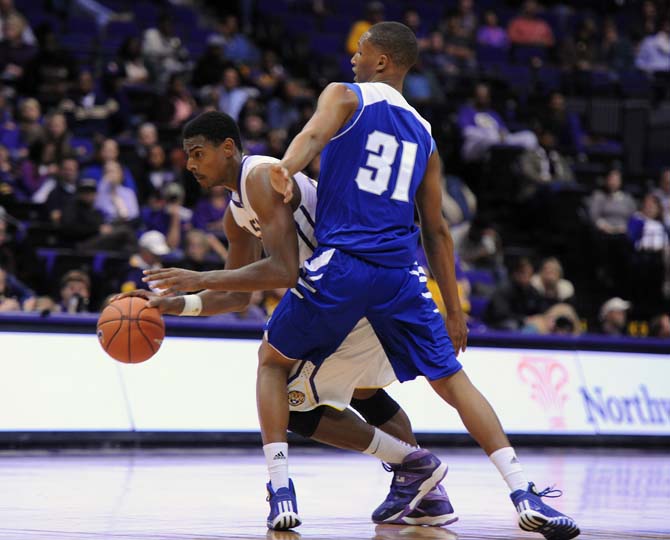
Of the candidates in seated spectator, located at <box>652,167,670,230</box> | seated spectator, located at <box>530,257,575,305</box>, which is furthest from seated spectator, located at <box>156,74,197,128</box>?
seated spectator, located at <box>652,167,670,230</box>

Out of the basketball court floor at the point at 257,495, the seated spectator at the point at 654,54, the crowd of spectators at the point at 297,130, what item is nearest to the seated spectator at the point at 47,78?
the crowd of spectators at the point at 297,130

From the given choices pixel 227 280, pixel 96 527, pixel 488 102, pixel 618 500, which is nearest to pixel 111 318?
pixel 227 280

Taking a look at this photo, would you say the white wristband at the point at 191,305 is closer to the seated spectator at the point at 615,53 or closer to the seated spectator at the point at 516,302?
the seated spectator at the point at 516,302

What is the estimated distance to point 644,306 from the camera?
14.5 metres

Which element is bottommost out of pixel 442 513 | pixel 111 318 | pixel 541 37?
pixel 442 513

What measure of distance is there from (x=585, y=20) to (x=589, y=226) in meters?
5.78

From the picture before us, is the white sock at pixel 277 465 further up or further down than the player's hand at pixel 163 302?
further down

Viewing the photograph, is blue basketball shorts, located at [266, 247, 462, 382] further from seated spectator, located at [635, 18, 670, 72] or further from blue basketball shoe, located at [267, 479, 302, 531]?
seated spectator, located at [635, 18, 670, 72]

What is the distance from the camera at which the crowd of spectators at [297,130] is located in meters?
11.6

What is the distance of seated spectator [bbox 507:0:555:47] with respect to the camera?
1905 centimetres

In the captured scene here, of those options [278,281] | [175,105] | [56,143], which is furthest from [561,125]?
[278,281]

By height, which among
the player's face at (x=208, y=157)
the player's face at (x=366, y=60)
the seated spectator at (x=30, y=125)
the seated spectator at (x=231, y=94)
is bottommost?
the player's face at (x=208, y=157)

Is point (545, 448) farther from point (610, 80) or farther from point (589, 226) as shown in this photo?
point (610, 80)

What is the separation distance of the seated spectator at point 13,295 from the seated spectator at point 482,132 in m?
7.08
